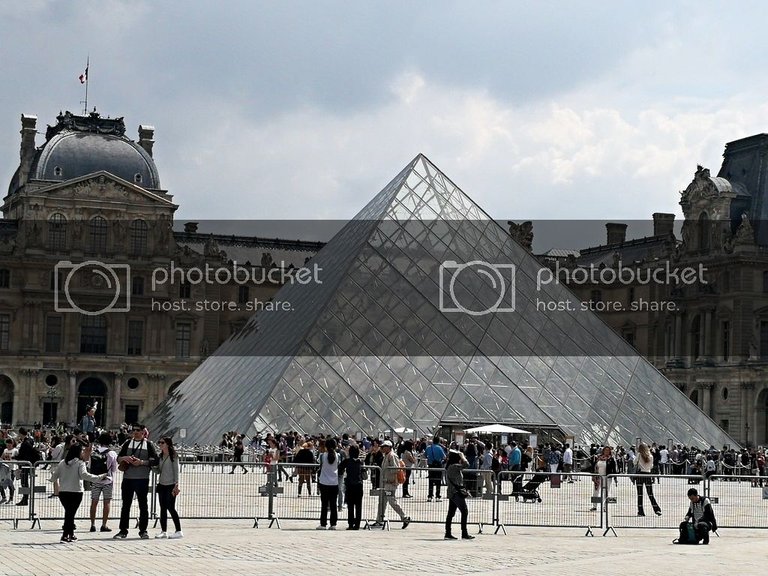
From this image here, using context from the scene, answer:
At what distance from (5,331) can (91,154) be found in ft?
32.6

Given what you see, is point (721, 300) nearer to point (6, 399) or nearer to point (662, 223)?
point (662, 223)

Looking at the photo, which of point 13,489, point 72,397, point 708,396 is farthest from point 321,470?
point 72,397

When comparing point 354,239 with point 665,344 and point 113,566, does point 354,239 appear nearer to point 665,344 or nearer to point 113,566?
point 113,566

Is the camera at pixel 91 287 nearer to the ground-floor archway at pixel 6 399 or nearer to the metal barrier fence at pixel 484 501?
the ground-floor archway at pixel 6 399

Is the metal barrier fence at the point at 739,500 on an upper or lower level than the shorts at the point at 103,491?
lower

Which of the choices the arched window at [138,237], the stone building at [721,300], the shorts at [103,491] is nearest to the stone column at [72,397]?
the arched window at [138,237]

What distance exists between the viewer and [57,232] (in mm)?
75125

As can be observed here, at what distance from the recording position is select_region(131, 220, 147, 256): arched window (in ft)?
251

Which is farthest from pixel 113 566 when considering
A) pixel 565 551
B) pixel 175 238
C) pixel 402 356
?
pixel 175 238

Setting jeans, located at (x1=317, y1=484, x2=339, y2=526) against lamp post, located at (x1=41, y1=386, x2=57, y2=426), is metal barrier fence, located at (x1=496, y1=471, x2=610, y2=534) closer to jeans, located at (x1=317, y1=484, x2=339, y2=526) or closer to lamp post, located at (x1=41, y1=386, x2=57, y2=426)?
jeans, located at (x1=317, y1=484, x2=339, y2=526)

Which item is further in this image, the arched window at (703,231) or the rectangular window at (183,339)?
the rectangular window at (183,339)

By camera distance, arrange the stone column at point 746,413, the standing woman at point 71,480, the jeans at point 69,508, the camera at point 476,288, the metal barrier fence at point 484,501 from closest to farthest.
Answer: the jeans at point 69,508 → the standing woman at point 71,480 → the metal barrier fence at point 484,501 → the camera at point 476,288 → the stone column at point 746,413

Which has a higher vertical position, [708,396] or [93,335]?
[93,335]

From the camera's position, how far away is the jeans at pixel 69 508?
15.8 metres
